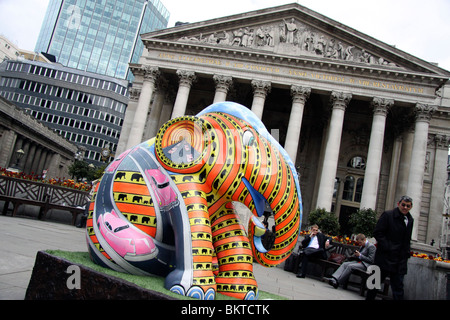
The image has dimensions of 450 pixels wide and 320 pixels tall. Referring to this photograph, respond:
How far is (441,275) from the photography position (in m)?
6.85

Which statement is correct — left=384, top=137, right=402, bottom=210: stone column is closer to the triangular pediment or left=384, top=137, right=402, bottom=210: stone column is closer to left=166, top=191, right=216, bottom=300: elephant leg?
the triangular pediment

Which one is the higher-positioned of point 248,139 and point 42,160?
point 42,160

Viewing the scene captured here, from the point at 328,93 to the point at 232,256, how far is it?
77.0 feet

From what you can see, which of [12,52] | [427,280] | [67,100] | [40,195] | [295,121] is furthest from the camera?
[12,52]

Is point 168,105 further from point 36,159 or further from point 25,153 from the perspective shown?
point 36,159

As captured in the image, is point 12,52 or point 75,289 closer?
point 75,289

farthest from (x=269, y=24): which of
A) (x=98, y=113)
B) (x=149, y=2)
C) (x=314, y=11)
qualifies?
(x=149, y=2)

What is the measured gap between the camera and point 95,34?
108 m

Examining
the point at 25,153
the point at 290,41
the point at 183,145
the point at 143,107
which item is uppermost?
the point at 290,41

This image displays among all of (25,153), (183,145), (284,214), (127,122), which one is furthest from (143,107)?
(284,214)

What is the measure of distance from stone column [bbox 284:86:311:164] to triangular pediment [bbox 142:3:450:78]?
2.57 meters

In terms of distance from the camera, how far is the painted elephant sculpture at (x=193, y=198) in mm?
3379

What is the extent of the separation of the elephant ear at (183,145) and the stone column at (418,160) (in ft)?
72.1

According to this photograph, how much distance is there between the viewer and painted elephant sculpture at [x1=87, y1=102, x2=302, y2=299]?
11.1 feet
